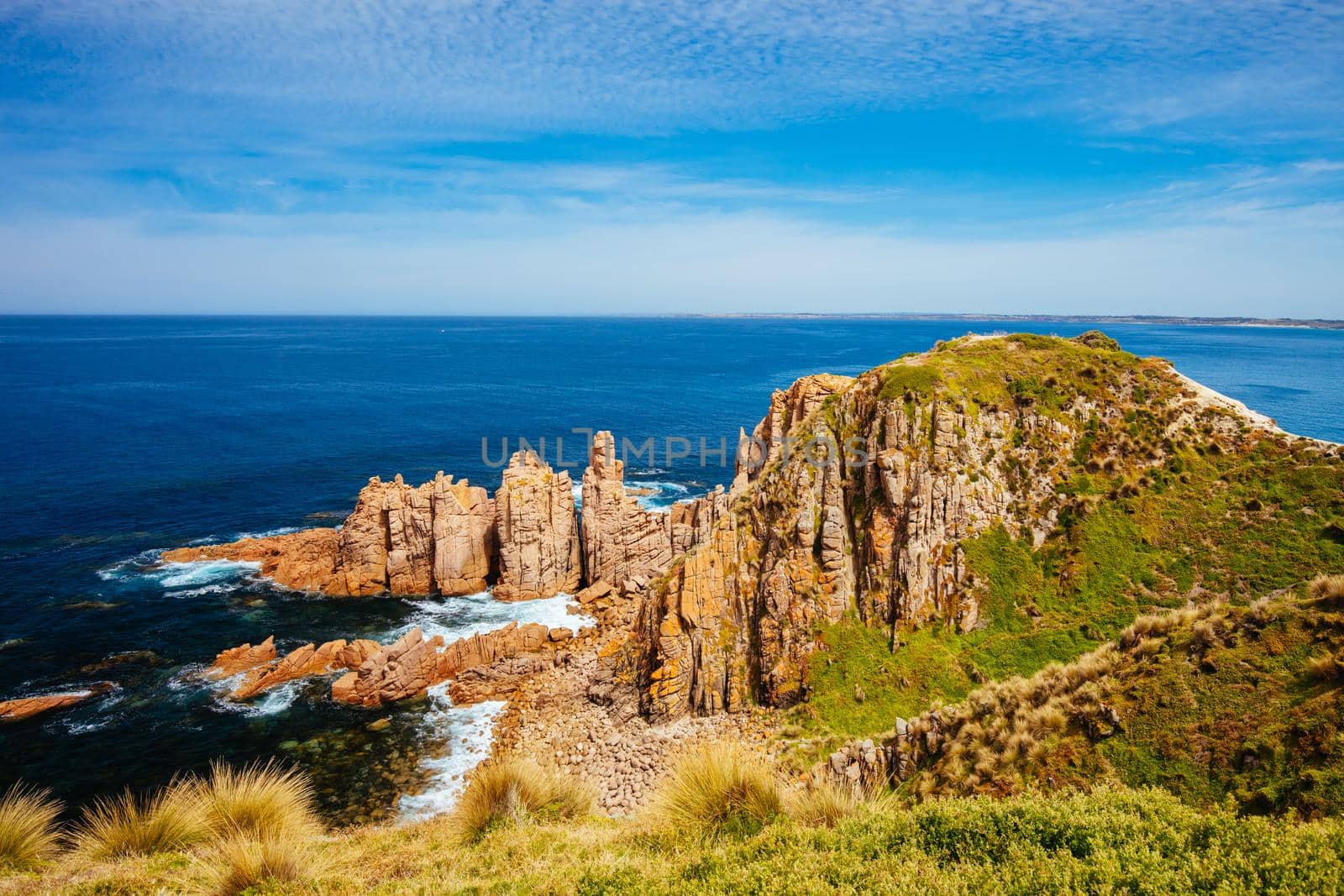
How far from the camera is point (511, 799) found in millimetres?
17078

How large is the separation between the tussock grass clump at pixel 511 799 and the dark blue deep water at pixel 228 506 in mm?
15477

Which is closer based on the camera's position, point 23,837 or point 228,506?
point 23,837

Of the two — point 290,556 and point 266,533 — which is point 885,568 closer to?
point 290,556

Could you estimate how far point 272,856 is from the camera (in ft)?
43.6

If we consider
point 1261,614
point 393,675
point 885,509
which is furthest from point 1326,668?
point 393,675

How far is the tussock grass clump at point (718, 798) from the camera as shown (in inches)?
578

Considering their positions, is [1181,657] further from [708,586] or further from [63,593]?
[63,593]

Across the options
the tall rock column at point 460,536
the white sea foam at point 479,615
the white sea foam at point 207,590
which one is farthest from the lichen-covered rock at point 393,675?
the white sea foam at point 207,590

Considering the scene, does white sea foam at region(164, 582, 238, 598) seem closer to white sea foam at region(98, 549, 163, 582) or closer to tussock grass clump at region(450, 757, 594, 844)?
white sea foam at region(98, 549, 163, 582)

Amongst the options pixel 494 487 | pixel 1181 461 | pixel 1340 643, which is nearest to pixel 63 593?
pixel 494 487

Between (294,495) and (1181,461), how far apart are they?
76285 mm

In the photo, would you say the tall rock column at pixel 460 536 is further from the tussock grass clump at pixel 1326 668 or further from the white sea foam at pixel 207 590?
the tussock grass clump at pixel 1326 668

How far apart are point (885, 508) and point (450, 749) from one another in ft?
83.4

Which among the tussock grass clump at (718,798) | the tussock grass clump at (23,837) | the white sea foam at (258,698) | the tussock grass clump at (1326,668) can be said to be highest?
the tussock grass clump at (1326,668)
